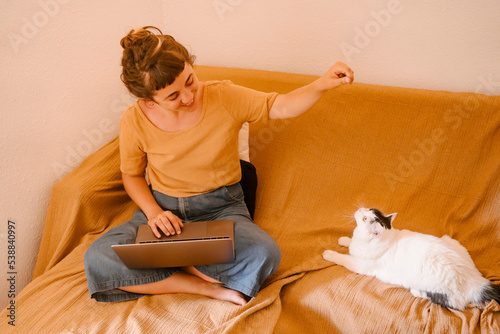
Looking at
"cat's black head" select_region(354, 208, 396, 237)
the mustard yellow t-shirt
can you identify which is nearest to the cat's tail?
"cat's black head" select_region(354, 208, 396, 237)

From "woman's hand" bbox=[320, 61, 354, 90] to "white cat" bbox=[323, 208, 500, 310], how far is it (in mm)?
456

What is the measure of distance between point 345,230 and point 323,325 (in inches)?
16.4

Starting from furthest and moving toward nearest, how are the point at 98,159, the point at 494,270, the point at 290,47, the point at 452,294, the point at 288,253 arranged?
the point at 290,47
the point at 98,159
the point at 288,253
the point at 494,270
the point at 452,294

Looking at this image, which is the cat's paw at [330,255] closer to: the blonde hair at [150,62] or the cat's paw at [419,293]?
the cat's paw at [419,293]

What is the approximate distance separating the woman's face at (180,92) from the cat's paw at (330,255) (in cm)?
72

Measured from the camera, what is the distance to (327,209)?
1.42 m

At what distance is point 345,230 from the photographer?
135 cm

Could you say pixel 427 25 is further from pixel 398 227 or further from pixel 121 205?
pixel 121 205

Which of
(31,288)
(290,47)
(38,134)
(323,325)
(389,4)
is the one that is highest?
(389,4)

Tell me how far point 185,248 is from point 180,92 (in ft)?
1.55

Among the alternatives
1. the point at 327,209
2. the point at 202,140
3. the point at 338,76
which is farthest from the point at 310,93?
the point at 327,209

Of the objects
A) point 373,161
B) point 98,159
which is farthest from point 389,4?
point 98,159

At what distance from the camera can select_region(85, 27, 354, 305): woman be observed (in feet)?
3.34

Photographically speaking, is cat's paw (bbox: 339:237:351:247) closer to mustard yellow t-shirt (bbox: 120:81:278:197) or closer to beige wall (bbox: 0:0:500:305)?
mustard yellow t-shirt (bbox: 120:81:278:197)
